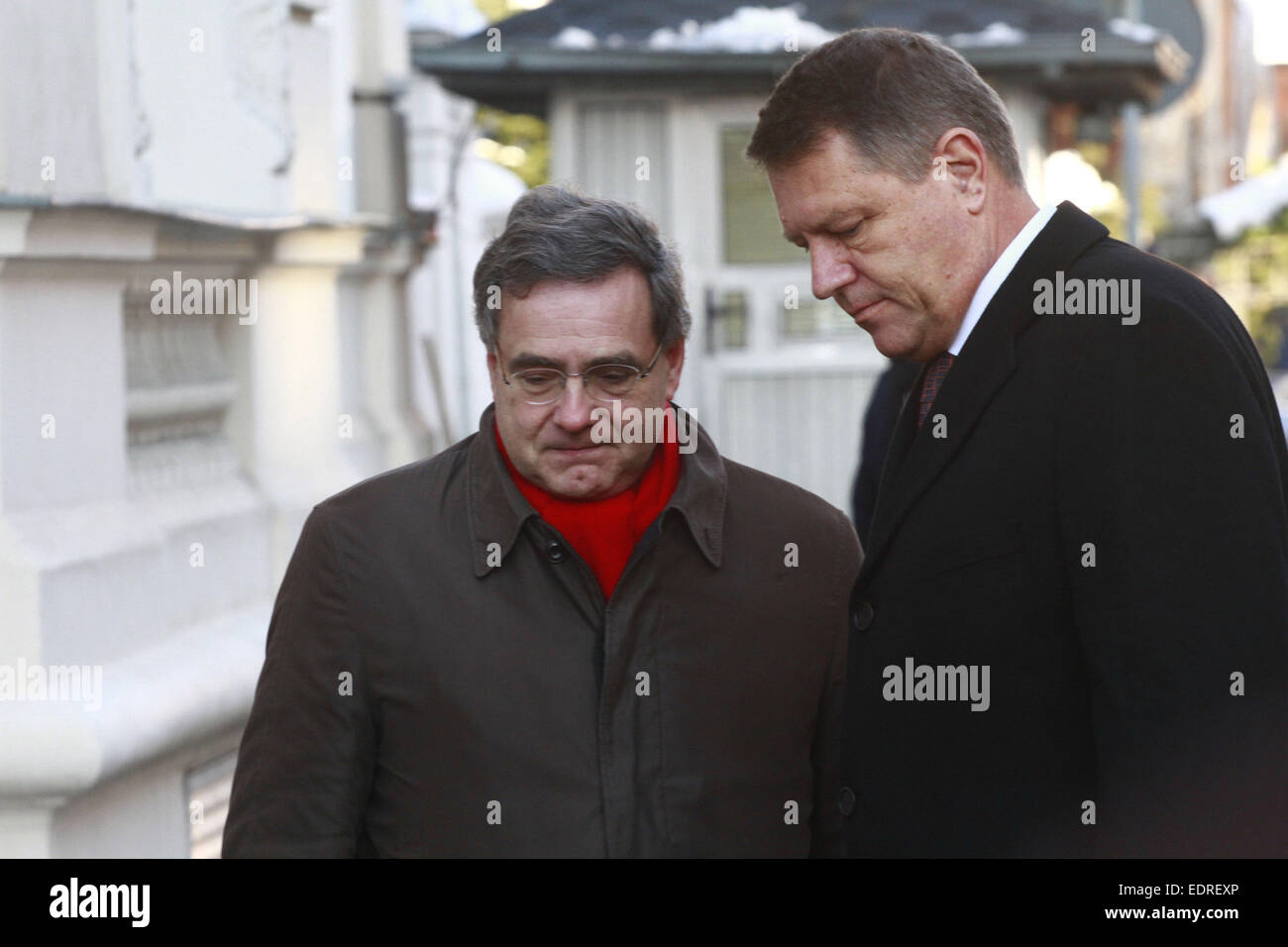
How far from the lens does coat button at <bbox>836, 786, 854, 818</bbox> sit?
2662mm

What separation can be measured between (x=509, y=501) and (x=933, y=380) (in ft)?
2.18

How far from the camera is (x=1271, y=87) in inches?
1326

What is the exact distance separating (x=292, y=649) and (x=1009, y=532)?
3.60 ft

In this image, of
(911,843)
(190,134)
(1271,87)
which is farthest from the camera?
(1271,87)

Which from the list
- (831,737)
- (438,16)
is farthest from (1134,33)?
(831,737)

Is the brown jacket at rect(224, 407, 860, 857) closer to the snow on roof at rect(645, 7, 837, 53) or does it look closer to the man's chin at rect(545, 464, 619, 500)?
the man's chin at rect(545, 464, 619, 500)

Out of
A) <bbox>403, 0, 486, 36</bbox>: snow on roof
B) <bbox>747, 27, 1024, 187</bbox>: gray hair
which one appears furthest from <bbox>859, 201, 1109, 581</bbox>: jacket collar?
<bbox>403, 0, 486, 36</bbox>: snow on roof

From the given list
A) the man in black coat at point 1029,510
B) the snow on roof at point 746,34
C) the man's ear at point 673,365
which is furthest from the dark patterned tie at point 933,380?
the snow on roof at point 746,34

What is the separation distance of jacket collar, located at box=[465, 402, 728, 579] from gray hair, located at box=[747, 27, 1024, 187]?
1.91ft

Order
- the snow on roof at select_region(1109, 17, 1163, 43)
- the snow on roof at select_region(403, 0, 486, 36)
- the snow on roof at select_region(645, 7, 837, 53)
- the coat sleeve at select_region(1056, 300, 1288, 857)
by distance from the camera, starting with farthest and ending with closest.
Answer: the snow on roof at select_region(403, 0, 486, 36) → the snow on roof at select_region(1109, 17, 1163, 43) → the snow on roof at select_region(645, 7, 837, 53) → the coat sleeve at select_region(1056, 300, 1288, 857)

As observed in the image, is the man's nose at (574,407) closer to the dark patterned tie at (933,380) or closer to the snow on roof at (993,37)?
the dark patterned tie at (933,380)

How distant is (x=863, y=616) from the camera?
103 inches

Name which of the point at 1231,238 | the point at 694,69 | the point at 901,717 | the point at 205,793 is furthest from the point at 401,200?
the point at 1231,238

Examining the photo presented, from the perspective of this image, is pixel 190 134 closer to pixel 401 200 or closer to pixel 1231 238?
pixel 401 200
